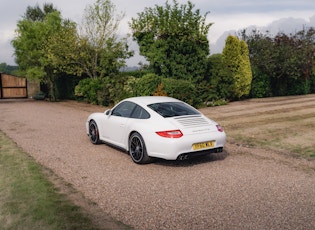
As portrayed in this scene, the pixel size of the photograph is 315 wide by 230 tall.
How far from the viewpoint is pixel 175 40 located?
17.4 m

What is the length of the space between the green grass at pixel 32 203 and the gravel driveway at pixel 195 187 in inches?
16.9

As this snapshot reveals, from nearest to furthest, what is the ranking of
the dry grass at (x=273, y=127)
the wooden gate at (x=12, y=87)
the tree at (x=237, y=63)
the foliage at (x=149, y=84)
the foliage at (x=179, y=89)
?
1. the dry grass at (x=273, y=127)
2. the foliage at (x=179, y=89)
3. the foliage at (x=149, y=84)
4. the tree at (x=237, y=63)
5. the wooden gate at (x=12, y=87)

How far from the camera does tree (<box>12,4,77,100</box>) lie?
22.3 meters

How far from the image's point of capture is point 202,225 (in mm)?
3984

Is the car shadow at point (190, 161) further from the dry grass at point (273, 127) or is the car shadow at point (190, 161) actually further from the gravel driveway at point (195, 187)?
the dry grass at point (273, 127)

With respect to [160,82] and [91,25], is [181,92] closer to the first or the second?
[160,82]

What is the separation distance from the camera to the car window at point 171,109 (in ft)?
22.6

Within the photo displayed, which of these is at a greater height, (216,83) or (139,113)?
(216,83)

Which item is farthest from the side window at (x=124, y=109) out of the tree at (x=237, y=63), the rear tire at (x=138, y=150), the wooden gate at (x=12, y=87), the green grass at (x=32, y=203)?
the wooden gate at (x=12, y=87)

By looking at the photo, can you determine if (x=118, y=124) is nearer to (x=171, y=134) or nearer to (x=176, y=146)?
(x=171, y=134)

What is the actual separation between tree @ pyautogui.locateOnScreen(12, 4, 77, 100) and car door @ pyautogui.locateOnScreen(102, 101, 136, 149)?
15.3 metres

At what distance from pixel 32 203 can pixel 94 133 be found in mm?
4029

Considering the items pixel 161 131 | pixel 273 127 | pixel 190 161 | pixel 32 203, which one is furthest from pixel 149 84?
pixel 32 203

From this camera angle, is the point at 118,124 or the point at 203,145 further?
the point at 118,124
